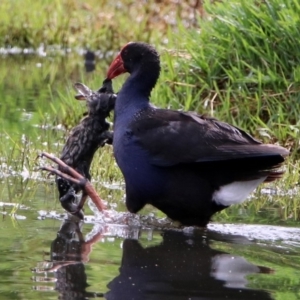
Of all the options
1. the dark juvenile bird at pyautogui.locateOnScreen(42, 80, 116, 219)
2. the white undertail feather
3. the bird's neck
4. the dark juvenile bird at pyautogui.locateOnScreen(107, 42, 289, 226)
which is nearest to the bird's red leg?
the dark juvenile bird at pyautogui.locateOnScreen(42, 80, 116, 219)

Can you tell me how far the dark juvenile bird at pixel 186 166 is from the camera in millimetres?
5090

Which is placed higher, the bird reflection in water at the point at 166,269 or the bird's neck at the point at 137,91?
the bird's neck at the point at 137,91

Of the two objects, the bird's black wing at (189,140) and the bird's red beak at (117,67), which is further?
the bird's red beak at (117,67)

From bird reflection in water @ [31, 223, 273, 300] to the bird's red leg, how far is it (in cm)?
23

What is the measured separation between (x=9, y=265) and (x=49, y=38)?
36.8 feet

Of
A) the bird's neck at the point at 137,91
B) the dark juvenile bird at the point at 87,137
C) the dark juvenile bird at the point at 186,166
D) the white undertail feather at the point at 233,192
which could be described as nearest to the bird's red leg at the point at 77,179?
the dark juvenile bird at the point at 87,137

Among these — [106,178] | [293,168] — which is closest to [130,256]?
[106,178]

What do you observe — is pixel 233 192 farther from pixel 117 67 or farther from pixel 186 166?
pixel 117 67

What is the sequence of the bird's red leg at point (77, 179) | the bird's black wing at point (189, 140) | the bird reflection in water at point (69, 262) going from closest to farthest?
the bird reflection in water at point (69, 262) → the bird's black wing at point (189, 140) → the bird's red leg at point (77, 179)

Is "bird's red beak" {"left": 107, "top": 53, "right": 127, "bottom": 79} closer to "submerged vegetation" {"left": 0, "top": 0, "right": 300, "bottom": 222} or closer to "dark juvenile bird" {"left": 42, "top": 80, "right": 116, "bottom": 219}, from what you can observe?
"dark juvenile bird" {"left": 42, "top": 80, "right": 116, "bottom": 219}

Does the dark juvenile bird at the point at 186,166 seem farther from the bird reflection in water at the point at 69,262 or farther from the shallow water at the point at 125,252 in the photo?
the bird reflection in water at the point at 69,262

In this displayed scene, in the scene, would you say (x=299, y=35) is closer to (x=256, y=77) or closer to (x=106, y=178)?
(x=256, y=77)

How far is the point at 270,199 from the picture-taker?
6.12 metres

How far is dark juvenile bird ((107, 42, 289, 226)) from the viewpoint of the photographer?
5.09m
